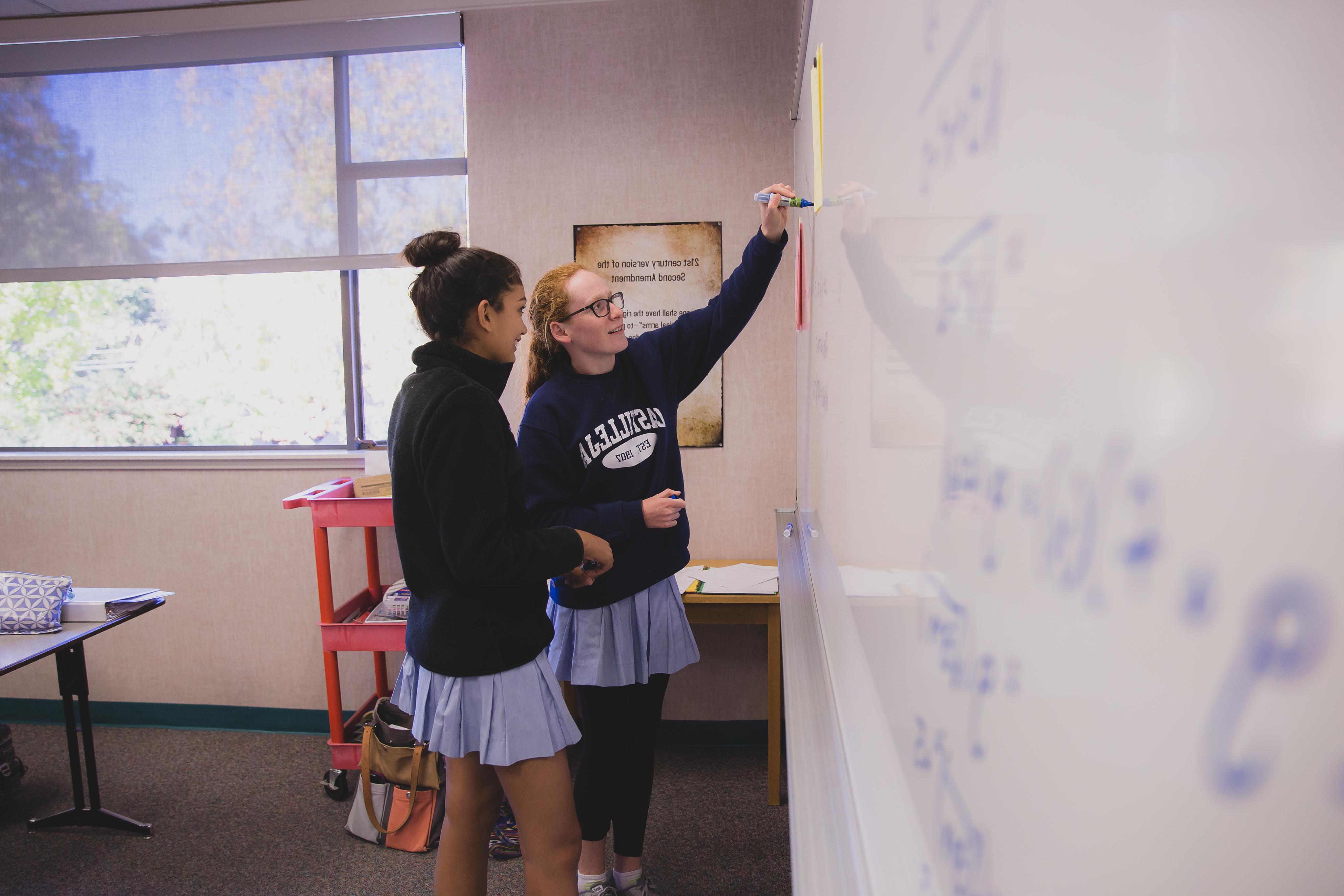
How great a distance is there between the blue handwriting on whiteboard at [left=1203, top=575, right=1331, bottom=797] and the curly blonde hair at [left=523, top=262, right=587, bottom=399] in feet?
4.42

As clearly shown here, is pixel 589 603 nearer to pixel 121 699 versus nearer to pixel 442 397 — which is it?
pixel 442 397

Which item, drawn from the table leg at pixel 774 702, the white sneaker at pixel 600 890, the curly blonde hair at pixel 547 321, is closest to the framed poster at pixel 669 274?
the table leg at pixel 774 702

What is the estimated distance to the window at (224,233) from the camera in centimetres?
260

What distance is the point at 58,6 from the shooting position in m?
2.56

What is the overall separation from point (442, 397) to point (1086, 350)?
990 millimetres

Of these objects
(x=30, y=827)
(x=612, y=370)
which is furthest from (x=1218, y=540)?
(x=30, y=827)

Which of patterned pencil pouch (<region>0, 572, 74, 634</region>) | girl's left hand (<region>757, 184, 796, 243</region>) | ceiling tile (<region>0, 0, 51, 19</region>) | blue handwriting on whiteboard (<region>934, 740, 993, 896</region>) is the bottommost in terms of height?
patterned pencil pouch (<region>0, 572, 74, 634</region>)

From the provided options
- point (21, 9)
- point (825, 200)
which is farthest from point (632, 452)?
point (21, 9)

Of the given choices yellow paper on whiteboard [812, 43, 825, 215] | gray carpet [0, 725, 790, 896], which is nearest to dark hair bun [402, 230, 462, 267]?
yellow paper on whiteboard [812, 43, 825, 215]

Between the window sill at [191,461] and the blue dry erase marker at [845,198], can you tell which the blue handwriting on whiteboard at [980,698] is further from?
the window sill at [191,461]

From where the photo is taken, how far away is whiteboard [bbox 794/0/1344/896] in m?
0.13

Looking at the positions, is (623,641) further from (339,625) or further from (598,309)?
(339,625)

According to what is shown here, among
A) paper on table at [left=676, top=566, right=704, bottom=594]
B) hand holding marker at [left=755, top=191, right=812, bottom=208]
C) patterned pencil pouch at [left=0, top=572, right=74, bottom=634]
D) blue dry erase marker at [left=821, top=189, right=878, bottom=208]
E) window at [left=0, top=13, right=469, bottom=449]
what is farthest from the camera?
window at [left=0, top=13, right=469, bottom=449]

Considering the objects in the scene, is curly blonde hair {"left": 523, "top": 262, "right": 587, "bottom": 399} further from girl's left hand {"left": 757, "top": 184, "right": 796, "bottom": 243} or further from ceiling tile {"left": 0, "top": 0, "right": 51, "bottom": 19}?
ceiling tile {"left": 0, "top": 0, "right": 51, "bottom": 19}
